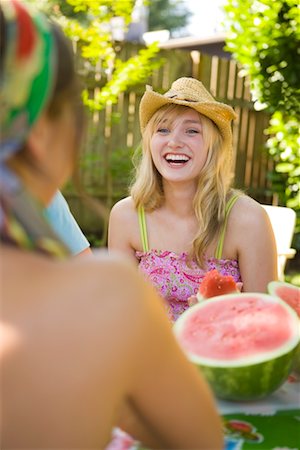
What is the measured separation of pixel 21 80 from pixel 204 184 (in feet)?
6.69

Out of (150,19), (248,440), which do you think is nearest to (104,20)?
(248,440)

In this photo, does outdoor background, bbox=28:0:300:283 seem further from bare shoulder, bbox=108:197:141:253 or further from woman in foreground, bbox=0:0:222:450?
woman in foreground, bbox=0:0:222:450

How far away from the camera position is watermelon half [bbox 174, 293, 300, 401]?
144cm

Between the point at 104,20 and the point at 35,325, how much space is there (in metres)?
6.29

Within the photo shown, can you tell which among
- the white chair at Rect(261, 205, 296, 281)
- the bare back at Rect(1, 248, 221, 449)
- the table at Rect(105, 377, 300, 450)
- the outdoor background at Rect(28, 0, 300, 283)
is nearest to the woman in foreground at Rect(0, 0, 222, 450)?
the bare back at Rect(1, 248, 221, 449)

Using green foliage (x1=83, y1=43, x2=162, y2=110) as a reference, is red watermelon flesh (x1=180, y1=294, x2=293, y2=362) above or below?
below

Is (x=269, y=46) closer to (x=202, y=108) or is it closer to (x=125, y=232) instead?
(x=202, y=108)

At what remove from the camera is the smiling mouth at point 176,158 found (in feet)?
9.52

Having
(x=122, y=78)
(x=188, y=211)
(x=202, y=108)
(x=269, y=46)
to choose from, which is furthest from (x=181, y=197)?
(x=122, y=78)

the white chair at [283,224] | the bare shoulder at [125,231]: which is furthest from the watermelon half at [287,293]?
the white chair at [283,224]

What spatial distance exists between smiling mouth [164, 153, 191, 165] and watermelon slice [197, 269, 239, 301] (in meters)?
1.11

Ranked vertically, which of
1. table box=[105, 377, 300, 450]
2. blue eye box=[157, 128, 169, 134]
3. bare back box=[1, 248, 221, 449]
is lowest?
table box=[105, 377, 300, 450]

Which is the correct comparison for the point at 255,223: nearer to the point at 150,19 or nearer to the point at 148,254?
the point at 148,254

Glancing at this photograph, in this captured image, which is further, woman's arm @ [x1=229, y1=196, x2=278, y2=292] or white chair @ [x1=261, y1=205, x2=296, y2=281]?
white chair @ [x1=261, y1=205, x2=296, y2=281]
